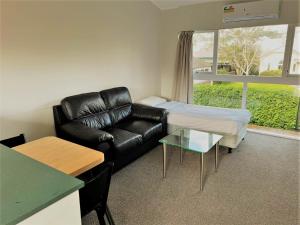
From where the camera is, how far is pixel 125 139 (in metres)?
2.78

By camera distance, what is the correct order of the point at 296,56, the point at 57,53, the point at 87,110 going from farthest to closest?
the point at 296,56 < the point at 87,110 < the point at 57,53

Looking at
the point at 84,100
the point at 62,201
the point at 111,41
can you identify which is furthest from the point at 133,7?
the point at 62,201

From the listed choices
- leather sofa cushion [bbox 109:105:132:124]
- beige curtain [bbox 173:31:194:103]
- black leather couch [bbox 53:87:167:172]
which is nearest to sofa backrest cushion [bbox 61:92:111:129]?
black leather couch [bbox 53:87:167:172]

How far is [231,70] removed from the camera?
4.39 metres

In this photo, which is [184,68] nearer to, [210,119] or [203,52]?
[203,52]

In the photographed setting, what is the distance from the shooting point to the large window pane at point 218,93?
14.6 feet

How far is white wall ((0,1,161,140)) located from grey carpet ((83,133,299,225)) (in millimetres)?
1396

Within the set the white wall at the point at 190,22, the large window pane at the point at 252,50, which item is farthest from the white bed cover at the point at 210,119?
the white wall at the point at 190,22

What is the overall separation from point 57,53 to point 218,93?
321 cm

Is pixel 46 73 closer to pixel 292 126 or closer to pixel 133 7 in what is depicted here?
pixel 133 7

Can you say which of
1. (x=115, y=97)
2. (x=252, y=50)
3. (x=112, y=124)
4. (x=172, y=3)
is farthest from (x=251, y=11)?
(x=112, y=124)

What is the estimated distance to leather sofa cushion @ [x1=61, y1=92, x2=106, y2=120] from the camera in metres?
Answer: 2.92

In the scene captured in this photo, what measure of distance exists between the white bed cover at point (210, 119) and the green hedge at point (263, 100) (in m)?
0.85

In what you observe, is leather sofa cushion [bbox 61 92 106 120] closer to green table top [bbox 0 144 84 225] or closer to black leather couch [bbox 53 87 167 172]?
black leather couch [bbox 53 87 167 172]
